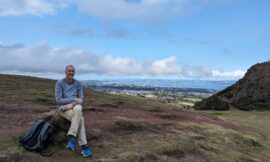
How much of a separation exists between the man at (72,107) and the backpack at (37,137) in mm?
859

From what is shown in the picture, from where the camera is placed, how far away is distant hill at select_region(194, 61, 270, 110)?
55.4 m

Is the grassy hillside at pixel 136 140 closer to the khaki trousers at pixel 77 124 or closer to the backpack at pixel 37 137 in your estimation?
the backpack at pixel 37 137

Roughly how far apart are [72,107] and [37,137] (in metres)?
1.83

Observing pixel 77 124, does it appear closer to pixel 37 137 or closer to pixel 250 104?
pixel 37 137

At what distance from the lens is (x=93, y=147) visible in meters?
17.2

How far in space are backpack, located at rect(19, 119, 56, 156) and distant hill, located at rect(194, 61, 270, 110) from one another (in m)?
40.8

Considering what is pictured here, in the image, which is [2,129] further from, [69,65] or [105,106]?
[105,106]

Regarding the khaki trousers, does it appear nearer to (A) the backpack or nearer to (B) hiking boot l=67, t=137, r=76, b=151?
(B) hiking boot l=67, t=137, r=76, b=151

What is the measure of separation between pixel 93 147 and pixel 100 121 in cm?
576

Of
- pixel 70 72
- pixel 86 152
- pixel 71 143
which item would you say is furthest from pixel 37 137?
pixel 70 72

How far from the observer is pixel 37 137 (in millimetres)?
15789

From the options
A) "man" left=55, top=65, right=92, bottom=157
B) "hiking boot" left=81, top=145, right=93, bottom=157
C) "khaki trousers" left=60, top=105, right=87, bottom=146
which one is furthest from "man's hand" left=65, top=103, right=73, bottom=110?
"hiking boot" left=81, top=145, right=93, bottom=157

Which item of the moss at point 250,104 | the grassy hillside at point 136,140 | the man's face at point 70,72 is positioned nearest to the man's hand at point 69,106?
the man's face at point 70,72

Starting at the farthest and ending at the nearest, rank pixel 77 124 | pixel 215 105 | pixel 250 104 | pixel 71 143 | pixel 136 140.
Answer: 1. pixel 250 104
2. pixel 215 105
3. pixel 136 140
4. pixel 71 143
5. pixel 77 124
